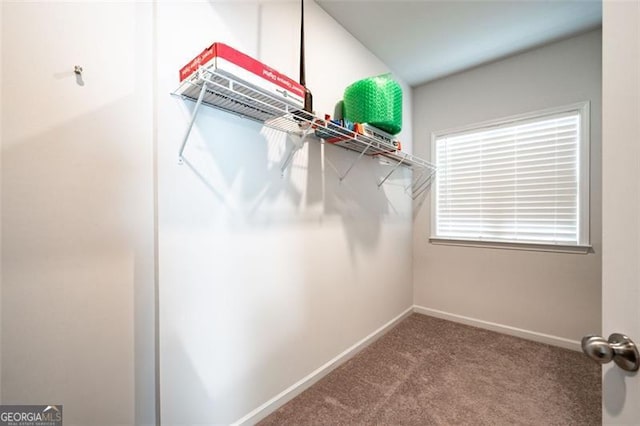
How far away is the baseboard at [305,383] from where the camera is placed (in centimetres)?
133

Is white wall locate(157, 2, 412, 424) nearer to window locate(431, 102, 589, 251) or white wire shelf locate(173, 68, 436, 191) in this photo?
white wire shelf locate(173, 68, 436, 191)

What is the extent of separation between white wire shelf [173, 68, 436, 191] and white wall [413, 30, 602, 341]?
139cm

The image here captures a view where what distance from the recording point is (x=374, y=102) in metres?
1.62

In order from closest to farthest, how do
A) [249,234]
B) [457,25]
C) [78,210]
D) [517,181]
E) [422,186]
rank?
[78,210] < [249,234] < [457,25] < [517,181] < [422,186]

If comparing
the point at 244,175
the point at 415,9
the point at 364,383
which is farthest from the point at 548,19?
the point at 364,383

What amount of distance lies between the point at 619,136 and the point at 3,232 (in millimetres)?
1620

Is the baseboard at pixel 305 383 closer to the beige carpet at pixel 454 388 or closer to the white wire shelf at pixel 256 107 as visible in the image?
the beige carpet at pixel 454 388

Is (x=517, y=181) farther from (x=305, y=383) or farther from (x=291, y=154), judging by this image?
(x=305, y=383)

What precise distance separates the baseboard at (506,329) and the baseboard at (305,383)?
0.71 meters

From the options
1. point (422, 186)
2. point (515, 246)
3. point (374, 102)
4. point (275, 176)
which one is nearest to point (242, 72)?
point (275, 176)

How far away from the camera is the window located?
6.83 feet

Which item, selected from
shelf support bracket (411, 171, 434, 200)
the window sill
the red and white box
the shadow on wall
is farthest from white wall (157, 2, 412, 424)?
the window sill

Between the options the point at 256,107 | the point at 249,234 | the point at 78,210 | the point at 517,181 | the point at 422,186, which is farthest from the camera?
Result: the point at 422,186

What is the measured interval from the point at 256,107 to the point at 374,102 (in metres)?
0.82
